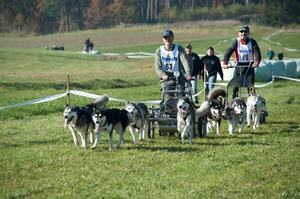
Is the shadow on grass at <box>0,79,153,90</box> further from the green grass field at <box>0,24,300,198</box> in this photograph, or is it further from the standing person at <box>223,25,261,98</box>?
the standing person at <box>223,25,261,98</box>

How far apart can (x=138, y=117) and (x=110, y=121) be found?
133 centimetres

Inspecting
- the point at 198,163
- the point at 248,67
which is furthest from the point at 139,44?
the point at 198,163

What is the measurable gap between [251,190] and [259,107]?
23.5ft

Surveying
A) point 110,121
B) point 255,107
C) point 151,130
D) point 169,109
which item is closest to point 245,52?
point 255,107

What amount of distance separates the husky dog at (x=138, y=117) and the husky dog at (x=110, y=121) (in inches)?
13.4

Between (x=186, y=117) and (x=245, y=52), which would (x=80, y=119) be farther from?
(x=245, y=52)

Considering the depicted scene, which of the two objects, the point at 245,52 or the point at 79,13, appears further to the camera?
the point at 79,13

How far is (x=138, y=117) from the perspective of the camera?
13602 mm

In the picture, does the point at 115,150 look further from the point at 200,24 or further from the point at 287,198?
the point at 200,24

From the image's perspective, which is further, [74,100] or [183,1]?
[183,1]

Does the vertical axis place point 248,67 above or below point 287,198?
above

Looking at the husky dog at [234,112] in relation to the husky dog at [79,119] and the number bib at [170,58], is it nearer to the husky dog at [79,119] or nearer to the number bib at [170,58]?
the number bib at [170,58]

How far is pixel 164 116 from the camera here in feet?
45.2

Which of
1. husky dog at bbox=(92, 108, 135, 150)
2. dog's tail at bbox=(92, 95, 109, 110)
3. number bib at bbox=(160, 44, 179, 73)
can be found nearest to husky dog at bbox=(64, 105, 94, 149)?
husky dog at bbox=(92, 108, 135, 150)
